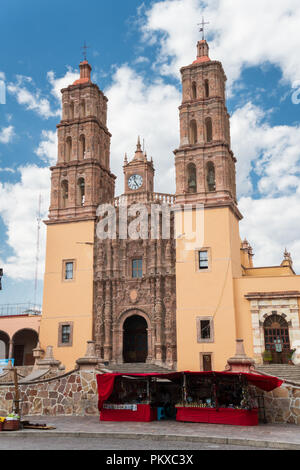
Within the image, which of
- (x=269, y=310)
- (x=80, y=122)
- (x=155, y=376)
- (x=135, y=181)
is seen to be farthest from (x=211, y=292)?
(x=80, y=122)

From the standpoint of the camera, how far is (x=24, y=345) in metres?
41.2

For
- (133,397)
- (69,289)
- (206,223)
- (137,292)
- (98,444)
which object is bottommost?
(98,444)

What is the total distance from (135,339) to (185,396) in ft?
52.8

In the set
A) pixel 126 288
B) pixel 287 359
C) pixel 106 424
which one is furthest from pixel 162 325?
pixel 106 424

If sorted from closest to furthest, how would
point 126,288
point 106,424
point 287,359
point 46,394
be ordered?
point 106,424 → point 46,394 → point 287,359 → point 126,288

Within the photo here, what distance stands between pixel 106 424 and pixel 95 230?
1944 centimetres

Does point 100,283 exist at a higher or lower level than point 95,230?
lower

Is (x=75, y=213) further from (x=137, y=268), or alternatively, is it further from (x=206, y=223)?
(x=206, y=223)

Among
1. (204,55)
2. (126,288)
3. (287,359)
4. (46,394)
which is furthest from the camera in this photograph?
(204,55)

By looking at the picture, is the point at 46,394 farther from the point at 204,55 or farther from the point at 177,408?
the point at 204,55

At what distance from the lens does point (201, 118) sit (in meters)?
34.9

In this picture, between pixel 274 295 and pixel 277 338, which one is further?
pixel 274 295

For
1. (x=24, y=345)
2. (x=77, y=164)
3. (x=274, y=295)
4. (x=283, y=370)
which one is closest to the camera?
(x=283, y=370)

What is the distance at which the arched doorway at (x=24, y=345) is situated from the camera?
40906mm
